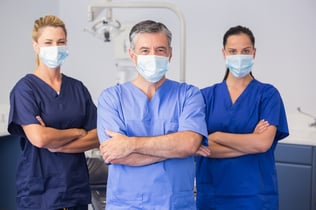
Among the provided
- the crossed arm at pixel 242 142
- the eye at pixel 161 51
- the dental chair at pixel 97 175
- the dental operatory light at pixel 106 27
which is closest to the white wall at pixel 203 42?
the dental operatory light at pixel 106 27

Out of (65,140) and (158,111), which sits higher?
(158,111)

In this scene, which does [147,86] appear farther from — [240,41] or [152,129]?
[240,41]

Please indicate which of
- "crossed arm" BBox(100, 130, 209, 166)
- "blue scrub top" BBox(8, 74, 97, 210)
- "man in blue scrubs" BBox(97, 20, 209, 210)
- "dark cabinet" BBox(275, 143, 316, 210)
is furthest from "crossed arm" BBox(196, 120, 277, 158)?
"dark cabinet" BBox(275, 143, 316, 210)

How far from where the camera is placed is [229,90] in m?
1.64

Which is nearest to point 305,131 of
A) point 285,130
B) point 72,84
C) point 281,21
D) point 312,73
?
point 312,73

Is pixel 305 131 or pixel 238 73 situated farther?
pixel 305 131

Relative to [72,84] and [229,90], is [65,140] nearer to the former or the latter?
[72,84]

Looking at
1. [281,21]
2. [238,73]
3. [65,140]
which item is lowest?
[65,140]

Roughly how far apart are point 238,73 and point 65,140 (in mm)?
698

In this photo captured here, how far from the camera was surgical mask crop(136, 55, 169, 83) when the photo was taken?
52.7 inches

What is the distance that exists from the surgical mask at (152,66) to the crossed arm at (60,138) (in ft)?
1.24

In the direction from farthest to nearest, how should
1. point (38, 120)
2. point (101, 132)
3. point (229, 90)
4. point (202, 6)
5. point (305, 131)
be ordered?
point (202, 6) → point (305, 131) → point (229, 90) → point (38, 120) → point (101, 132)

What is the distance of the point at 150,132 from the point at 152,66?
211 mm

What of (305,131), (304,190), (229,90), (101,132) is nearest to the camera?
(101,132)
